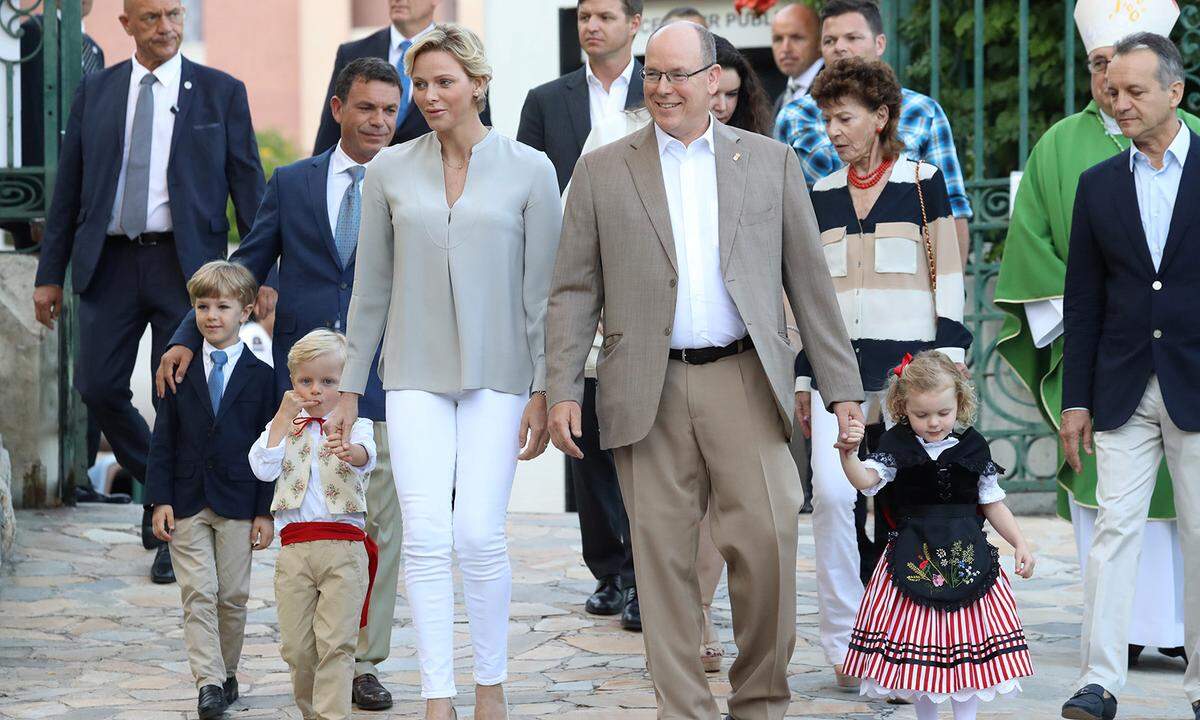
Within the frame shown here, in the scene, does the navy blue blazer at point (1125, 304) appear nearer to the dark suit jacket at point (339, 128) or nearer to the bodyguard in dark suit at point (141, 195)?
the dark suit jacket at point (339, 128)

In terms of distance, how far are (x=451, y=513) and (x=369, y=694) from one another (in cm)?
86

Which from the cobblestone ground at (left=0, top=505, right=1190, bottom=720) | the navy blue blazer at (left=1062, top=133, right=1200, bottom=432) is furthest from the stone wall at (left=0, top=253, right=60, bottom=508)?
the navy blue blazer at (left=1062, top=133, right=1200, bottom=432)

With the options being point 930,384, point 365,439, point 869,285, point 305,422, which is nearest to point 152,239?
point 305,422

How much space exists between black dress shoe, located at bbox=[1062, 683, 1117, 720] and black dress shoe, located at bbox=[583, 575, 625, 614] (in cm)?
210

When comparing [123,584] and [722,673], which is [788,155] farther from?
[123,584]

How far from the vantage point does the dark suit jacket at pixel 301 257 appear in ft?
19.3

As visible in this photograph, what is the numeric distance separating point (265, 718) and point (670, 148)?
2.11 meters

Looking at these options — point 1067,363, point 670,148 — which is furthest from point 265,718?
point 1067,363

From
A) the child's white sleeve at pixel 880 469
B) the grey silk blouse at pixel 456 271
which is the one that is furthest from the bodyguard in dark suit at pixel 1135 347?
the grey silk blouse at pixel 456 271

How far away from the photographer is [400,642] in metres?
6.64

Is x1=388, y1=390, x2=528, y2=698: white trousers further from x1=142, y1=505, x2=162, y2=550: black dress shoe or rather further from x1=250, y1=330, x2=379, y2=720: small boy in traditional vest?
x1=142, y1=505, x2=162, y2=550: black dress shoe

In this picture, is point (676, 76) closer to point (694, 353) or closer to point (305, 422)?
point (694, 353)

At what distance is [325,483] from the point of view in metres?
5.21

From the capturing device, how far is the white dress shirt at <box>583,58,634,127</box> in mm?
6777
